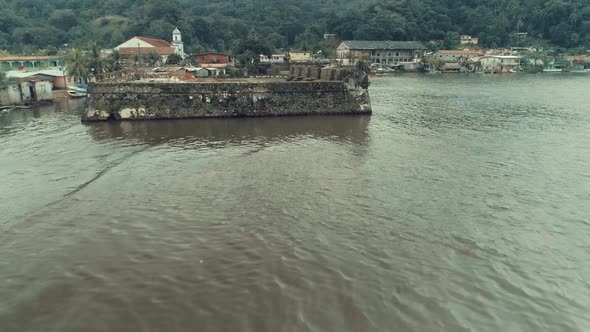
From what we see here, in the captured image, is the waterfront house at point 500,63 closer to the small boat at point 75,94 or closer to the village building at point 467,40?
the village building at point 467,40

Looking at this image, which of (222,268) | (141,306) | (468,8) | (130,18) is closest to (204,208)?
(222,268)

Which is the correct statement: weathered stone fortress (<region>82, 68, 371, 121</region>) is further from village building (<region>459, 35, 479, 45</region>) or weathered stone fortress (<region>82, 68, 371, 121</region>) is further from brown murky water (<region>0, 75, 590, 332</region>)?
village building (<region>459, 35, 479, 45</region>)

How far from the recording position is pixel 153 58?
75.9 m

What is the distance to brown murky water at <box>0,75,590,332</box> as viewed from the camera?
8.06 metres

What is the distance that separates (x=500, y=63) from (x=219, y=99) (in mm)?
93933

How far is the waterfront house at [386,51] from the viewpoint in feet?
357

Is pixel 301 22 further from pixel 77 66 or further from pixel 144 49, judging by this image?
pixel 77 66

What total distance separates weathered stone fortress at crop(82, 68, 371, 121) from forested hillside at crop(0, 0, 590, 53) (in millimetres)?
86524

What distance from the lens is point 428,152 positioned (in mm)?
20203

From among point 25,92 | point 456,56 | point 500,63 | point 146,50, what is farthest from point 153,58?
point 500,63

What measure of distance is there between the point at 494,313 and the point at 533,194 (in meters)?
8.16

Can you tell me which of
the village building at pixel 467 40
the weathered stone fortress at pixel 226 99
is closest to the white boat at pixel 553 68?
the village building at pixel 467 40

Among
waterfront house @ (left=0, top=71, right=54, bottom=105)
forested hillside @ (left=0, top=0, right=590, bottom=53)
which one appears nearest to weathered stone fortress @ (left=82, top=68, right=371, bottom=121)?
waterfront house @ (left=0, top=71, right=54, bottom=105)

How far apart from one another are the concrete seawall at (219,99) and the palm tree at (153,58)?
48.8 meters
